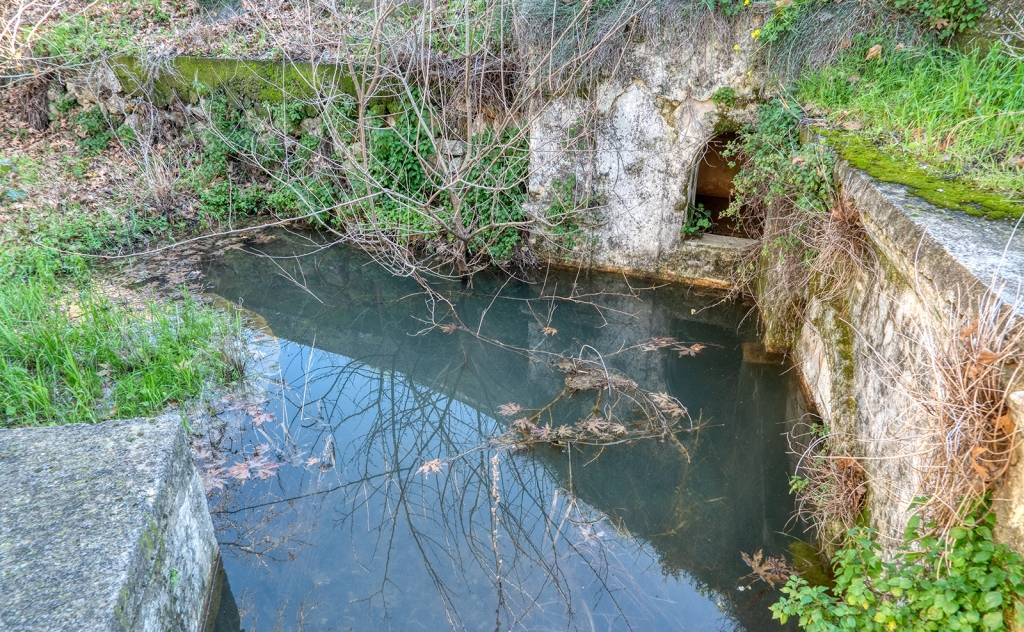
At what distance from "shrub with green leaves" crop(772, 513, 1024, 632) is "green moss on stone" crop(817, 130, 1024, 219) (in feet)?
5.74

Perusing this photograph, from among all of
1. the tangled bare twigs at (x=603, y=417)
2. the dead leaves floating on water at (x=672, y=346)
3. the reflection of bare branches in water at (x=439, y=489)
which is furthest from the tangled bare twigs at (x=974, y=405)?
the dead leaves floating on water at (x=672, y=346)

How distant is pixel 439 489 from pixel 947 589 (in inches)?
122

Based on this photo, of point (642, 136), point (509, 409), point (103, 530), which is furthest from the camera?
point (642, 136)

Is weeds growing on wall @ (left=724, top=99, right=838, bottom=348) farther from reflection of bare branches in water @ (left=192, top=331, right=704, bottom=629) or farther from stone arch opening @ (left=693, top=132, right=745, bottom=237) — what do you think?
stone arch opening @ (left=693, top=132, right=745, bottom=237)

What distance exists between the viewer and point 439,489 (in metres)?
4.49

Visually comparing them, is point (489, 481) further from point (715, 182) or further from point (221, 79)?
point (221, 79)

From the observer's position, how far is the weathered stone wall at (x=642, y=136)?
20.5 feet

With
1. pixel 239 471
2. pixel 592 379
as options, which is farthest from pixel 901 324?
pixel 239 471

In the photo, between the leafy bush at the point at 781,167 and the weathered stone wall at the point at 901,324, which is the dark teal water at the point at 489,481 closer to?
the weathered stone wall at the point at 901,324

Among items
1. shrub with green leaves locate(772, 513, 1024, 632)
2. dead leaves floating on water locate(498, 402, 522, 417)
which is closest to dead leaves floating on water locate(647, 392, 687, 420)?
dead leaves floating on water locate(498, 402, 522, 417)

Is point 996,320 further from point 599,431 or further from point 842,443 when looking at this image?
point 599,431

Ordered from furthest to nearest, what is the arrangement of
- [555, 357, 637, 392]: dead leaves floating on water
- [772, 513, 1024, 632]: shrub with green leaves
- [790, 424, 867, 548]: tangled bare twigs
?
[555, 357, 637, 392]: dead leaves floating on water → [790, 424, 867, 548]: tangled bare twigs → [772, 513, 1024, 632]: shrub with green leaves

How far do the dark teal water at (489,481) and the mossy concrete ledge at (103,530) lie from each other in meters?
0.67

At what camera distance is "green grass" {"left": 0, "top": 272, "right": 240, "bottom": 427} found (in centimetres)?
457
